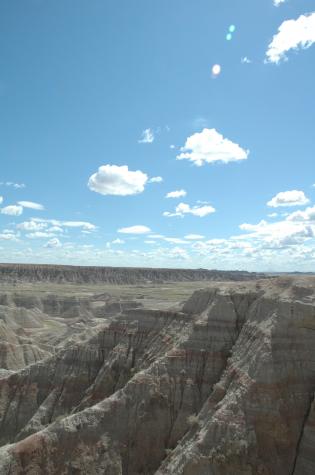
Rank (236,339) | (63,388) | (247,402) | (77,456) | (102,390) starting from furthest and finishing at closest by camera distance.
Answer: (63,388) < (102,390) < (236,339) < (77,456) < (247,402)

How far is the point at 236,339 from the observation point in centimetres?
3184

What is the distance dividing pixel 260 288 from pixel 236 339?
4.38 m

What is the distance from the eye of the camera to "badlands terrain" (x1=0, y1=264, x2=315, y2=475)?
25219 mm

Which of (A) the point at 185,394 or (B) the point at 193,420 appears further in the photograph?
(A) the point at 185,394

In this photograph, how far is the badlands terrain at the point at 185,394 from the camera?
993 inches

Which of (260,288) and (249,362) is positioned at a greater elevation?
(260,288)

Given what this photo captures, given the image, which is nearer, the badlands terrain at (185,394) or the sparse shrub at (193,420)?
the badlands terrain at (185,394)

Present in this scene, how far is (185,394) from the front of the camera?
3088 cm

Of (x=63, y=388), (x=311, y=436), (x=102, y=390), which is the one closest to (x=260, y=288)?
(x=311, y=436)

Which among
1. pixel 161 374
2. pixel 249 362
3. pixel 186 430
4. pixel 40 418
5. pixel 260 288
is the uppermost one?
pixel 260 288

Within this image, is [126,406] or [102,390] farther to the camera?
[102,390]

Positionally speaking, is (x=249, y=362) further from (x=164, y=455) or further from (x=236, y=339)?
(x=164, y=455)

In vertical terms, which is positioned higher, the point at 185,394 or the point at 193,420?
the point at 185,394

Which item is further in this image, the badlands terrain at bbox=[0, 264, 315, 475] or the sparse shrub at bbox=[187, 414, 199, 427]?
the sparse shrub at bbox=[187, 414, 199, 427]
